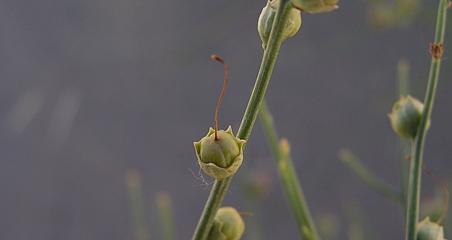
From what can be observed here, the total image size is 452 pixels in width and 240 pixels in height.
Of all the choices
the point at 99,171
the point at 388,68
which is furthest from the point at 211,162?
the point at 99,171

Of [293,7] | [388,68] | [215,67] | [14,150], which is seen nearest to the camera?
[293,7]

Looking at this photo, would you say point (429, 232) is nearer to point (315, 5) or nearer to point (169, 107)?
point (315, 5)

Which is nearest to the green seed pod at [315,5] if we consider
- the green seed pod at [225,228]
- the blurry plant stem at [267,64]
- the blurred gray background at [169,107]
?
the blurry plant stem at [267,64]

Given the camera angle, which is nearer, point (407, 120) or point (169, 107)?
point (407, 120)

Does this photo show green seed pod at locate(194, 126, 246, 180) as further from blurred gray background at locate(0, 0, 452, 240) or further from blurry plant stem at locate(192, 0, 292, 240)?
blurred gray background at locate(0, 0, 452, 240)

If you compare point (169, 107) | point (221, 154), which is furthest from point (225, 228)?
point (169, 107)

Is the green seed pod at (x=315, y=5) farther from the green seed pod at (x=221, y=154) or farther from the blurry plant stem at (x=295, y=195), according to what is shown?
the blurry plant stem at (x=295, y=195)

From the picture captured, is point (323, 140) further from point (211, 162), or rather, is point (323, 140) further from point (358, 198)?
point (211, 162)
